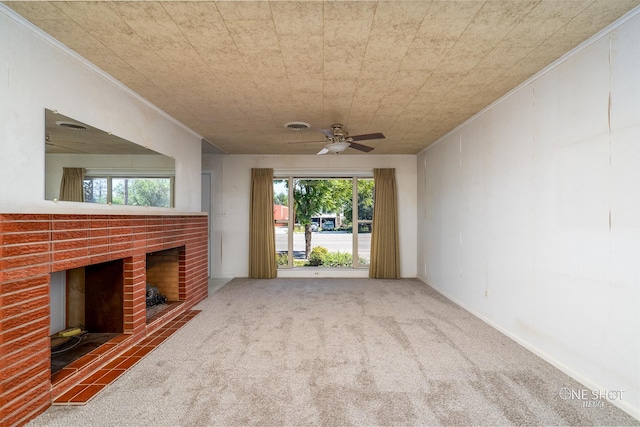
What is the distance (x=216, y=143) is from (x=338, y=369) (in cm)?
422

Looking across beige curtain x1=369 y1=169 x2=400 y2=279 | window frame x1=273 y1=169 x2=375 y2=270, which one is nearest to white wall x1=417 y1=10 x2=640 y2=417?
beige curtain x1=369 y1=169 x2=400 y2=279

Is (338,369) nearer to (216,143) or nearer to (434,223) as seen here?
(434,223)

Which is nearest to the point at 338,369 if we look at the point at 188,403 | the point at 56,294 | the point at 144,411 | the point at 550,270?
the point at 188,403

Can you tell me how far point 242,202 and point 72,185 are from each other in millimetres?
3887

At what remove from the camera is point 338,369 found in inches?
97.1

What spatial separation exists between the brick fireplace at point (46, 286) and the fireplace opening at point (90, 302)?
2.0 inches

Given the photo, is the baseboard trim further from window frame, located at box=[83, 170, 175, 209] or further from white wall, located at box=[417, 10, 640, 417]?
window frame, located at box=[83, 170, 175, 209]

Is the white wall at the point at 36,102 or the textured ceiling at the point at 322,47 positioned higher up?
the textured ceiling at the point at 322,47

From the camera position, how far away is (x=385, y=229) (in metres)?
6.10

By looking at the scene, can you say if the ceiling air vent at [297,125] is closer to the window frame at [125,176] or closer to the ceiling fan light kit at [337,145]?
the ceiling fan light kit at [337,145]

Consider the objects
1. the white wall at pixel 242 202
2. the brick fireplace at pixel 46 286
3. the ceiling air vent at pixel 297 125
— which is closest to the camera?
the brick fireplace at pixel 46 286

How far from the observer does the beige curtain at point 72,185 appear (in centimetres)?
226

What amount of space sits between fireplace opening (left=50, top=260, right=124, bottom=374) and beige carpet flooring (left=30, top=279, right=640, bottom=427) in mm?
644

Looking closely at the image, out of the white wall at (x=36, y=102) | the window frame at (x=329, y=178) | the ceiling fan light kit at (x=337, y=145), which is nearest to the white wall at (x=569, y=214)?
the ceiling fan light kit at (x=337, y=145)
